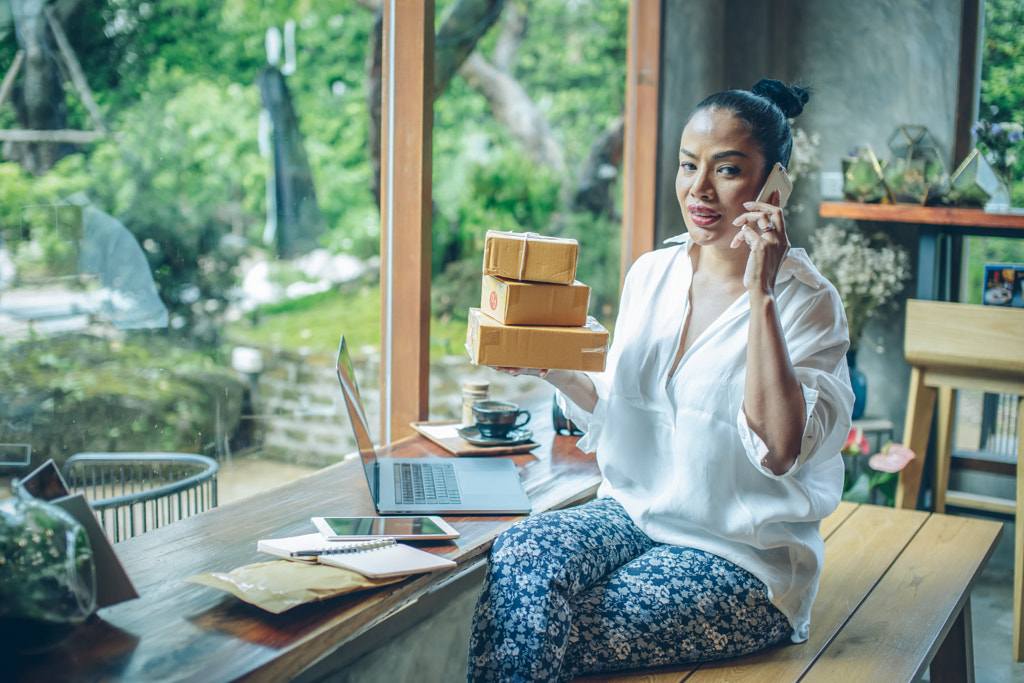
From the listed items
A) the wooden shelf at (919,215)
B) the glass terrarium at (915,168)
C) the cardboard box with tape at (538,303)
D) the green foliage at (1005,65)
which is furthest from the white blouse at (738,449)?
the green foliage at (1005,65)

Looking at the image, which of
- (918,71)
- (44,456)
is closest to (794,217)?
(918,71)

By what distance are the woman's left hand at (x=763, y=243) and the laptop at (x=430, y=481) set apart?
2.13ft

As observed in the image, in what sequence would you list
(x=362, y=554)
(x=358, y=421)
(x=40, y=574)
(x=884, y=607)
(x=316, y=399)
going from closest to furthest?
1. (x=40, y=574)
2. (x=362, y=554)
3. (x=358, y=421)
4. (x=884, y=607)
5. (x=316, y=399)

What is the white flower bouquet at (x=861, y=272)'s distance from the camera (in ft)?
11.3

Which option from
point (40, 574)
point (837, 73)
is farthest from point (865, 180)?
point (40, 574)

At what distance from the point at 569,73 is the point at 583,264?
1.22 meters

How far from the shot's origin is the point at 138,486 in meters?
2.12

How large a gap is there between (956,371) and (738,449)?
161 cm

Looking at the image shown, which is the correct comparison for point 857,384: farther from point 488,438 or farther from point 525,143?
point 525,143

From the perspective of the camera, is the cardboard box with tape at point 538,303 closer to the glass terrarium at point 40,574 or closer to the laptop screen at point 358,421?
the laptop screen at point 358,421

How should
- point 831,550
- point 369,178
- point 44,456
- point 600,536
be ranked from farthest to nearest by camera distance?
point 369,178, point 831,550, point 44,456, point 600,536

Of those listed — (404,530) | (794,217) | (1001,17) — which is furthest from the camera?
(794,217)

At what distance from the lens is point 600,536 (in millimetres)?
1656

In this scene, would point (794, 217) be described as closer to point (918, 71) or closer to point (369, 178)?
point (918, 71)
